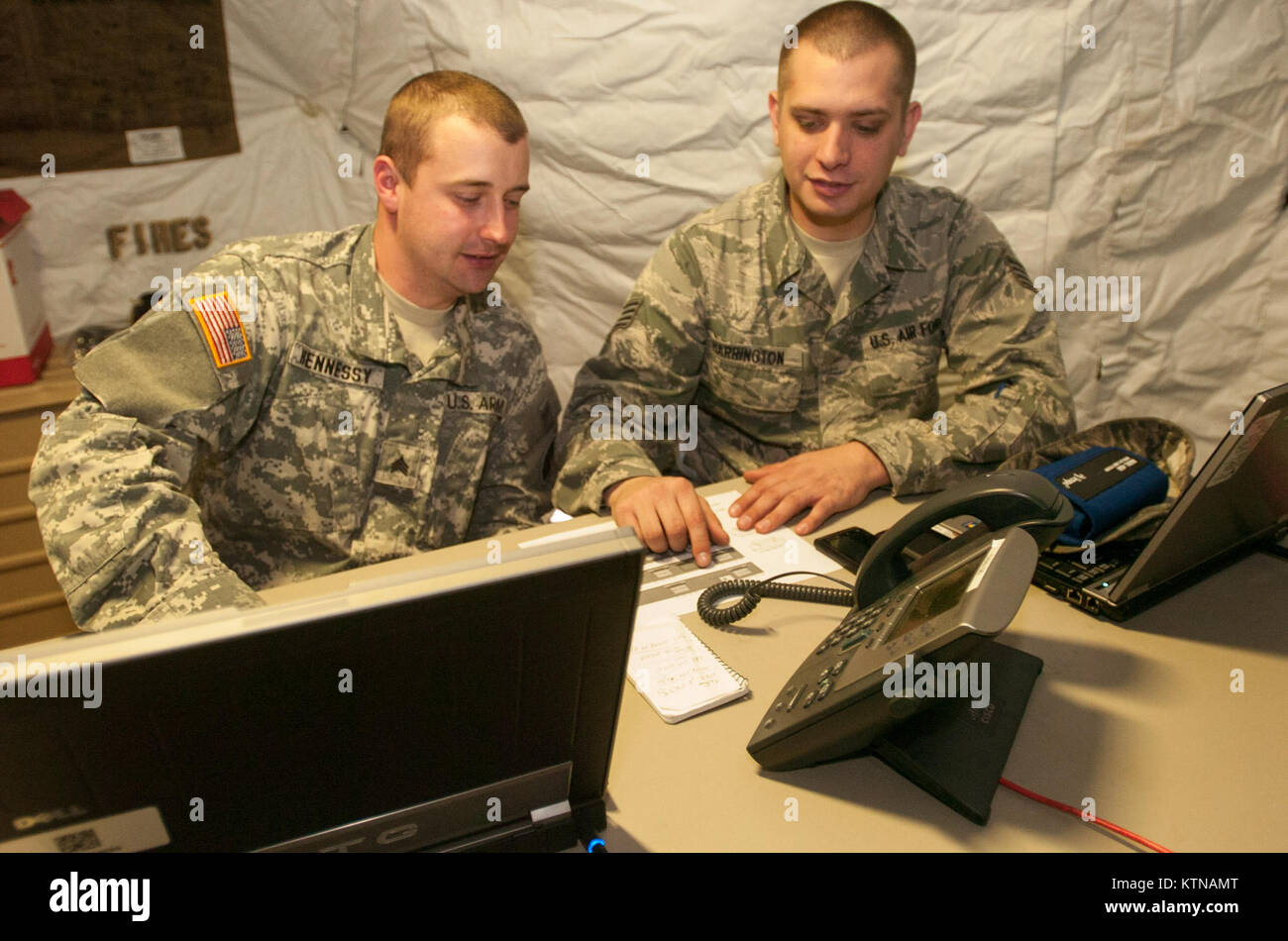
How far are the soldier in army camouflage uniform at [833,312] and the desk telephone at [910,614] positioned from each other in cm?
58

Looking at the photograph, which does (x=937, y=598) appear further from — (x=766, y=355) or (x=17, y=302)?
(x=17, y=302)

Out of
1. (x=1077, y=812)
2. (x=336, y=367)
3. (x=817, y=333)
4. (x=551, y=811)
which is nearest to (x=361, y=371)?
(x=336, y=367)

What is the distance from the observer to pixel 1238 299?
7.55 ft

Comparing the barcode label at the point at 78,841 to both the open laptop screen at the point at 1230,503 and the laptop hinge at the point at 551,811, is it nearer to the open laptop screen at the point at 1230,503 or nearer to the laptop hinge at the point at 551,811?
the laptop hinge at the point at 551,811

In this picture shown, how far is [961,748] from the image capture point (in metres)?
0.90

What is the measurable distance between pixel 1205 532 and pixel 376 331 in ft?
4.19

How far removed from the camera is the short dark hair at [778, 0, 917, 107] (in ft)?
5.22

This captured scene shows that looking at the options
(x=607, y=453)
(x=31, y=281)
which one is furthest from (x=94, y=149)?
(x=607, y=453)

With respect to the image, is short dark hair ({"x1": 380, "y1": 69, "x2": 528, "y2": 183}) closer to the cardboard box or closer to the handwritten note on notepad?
the handwritten note on notepad

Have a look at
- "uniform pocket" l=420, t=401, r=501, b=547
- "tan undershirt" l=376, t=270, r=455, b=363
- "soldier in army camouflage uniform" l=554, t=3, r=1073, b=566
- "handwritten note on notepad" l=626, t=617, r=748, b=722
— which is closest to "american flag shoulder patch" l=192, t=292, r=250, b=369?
"tan undershirt" l=376, t=270, r=455, b=363

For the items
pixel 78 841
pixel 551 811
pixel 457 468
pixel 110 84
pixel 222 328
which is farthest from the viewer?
pixel 110 84

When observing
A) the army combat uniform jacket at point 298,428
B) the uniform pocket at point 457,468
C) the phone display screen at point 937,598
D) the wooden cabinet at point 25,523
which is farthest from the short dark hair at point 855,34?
the wooden cabinet at point 25,523
